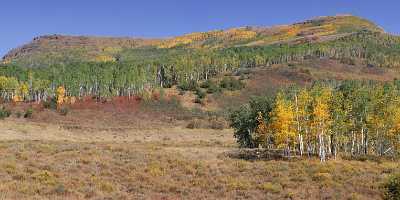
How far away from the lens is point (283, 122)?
61031 millimetres

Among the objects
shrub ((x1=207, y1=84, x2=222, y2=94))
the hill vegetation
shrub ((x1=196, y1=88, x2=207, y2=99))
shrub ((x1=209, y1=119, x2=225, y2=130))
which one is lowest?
shrub ((x1=209, y1=119, x2=225, y2=130))

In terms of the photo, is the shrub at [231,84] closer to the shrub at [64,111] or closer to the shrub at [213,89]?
the shrub at [213,89]

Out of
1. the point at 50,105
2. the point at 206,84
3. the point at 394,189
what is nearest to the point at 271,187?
the point at 394,189

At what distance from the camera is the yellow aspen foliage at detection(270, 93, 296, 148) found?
198 ft

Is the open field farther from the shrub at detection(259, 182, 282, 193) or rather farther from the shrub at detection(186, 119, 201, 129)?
the shrub at detection(186, 119, 201, 129)

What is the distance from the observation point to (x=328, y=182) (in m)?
38.5

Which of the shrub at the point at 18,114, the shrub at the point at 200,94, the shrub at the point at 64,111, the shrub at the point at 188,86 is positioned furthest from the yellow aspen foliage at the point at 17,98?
the shrub at the point at 200,94

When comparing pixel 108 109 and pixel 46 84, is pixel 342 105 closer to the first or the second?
pixel 108 109

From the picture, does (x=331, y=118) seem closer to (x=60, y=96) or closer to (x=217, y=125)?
(x=217, y=125)

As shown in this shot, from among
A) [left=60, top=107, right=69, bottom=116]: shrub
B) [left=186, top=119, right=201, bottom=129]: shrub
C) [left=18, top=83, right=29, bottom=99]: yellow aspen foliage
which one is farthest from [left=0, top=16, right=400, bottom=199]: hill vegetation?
[left=18, top=83, right=29, bottom=99]: yellow aspen foliage

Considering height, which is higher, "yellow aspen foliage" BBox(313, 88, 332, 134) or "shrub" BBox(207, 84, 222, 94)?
"shrub" BBox(207, 84, 222, 94)

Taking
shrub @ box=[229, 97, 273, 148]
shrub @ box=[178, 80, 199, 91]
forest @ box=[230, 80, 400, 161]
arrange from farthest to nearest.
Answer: shrub @ box=[178, 80, 199, 91] → shrub @ box=[229, 97, 273, 148] → forest @ box=[230, 80, 400, 161]

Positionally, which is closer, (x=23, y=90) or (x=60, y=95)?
(x=60, y=95)

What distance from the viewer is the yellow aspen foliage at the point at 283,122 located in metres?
60.5
